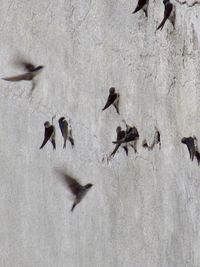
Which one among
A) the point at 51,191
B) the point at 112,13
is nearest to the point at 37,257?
the point at 51,191

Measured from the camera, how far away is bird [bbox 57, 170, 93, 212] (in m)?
4.65

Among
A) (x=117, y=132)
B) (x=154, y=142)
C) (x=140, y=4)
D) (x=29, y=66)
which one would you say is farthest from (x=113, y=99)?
(x=29, y=66)

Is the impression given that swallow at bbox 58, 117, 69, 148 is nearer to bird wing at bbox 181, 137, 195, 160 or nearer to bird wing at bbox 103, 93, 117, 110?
bird wing at bbox 103, 93, 117, 110

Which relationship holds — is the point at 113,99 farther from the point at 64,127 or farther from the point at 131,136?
the point at 64,127

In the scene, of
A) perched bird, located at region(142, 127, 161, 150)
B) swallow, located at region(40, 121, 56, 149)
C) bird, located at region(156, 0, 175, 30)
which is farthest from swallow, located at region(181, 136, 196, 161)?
swallow, located at region(40, 121, 56, 149)

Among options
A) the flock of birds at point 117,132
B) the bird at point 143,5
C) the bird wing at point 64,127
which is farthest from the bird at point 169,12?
the bird wing at point 64,127

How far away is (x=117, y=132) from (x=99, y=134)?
0.15 meters

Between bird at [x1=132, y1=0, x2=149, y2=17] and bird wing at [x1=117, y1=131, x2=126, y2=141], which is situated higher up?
bird at [x1=132, y1=0, x2=149, y2=17]

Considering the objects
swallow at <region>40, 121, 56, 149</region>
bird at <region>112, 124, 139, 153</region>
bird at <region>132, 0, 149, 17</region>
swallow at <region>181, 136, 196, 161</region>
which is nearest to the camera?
swallow at <region>181, 136, 196, 161</region>

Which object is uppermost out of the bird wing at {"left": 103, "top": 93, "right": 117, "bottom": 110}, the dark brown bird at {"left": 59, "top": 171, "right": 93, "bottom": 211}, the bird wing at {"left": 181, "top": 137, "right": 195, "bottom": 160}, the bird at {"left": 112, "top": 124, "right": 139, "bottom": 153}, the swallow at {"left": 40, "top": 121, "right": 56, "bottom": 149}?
the bird wing at {"left": 103, "top": 93, "right": 117, "bottom": 110}

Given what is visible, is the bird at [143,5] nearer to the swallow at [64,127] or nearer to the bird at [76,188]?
the swallow at [64,127]

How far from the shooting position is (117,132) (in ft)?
14.6

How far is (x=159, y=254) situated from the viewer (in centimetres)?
432

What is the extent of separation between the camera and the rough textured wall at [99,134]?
4.16m
